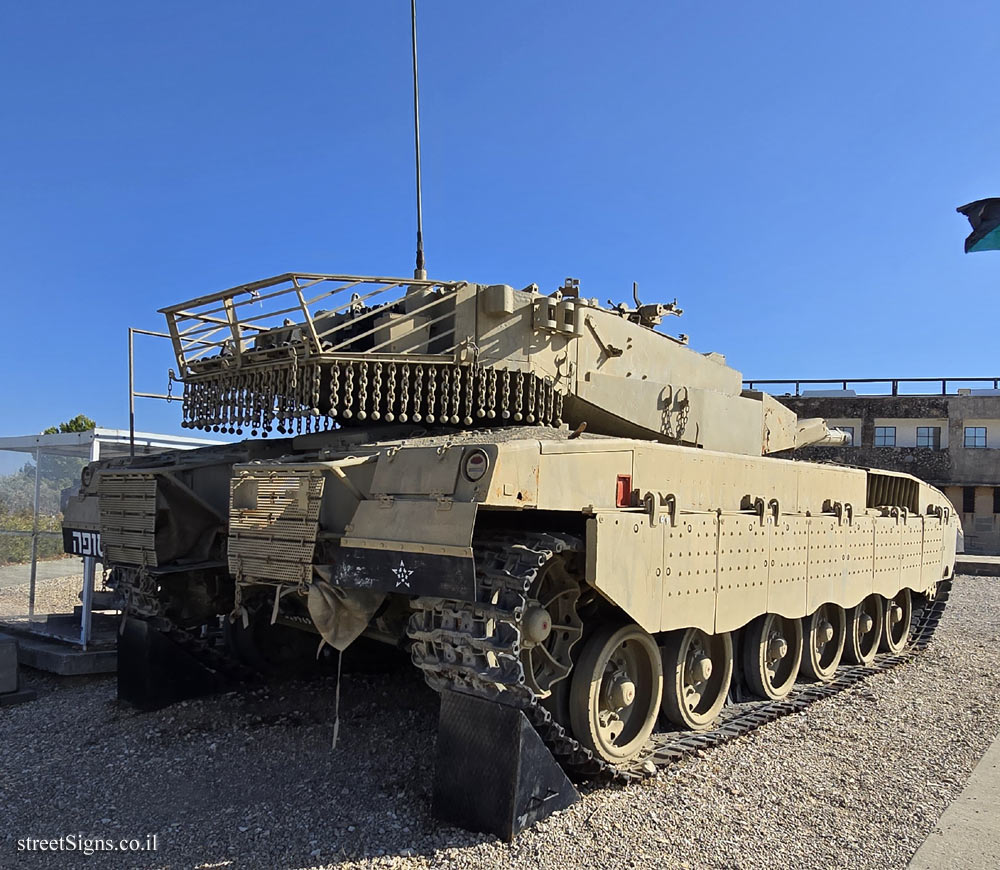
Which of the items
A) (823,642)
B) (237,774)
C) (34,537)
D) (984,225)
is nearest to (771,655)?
(823,642)

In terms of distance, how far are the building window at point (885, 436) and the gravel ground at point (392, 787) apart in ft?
84.3

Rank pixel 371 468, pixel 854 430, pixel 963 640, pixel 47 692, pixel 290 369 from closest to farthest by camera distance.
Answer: pixel 371 468, pixel 290 369, pixel 47 692, pixel 963 640, pixel 854 430

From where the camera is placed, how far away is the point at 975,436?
3150 centimetres

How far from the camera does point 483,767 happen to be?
16.1 feet

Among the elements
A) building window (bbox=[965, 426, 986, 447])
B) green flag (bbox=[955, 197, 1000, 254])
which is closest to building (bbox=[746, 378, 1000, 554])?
building window (bbox=[965, 426, 986, 447])

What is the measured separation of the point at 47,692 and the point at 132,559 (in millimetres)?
2204

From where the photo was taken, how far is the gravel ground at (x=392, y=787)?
4699 mm

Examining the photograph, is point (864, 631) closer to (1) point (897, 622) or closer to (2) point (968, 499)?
(1) point (897, 622)

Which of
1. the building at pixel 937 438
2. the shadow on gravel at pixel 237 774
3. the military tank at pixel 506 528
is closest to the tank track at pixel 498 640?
the military tank at pixel 506 528

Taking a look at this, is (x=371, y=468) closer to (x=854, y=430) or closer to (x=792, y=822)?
(x=792, y=822)

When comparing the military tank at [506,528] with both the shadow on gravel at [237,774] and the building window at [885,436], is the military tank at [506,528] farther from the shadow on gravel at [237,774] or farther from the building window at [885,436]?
the building window at [885,436]

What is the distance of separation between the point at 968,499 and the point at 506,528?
30.9 meters

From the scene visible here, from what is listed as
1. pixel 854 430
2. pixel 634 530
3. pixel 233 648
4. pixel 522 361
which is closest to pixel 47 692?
pixel 233 648

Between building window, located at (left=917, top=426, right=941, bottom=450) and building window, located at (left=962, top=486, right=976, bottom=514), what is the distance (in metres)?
1.80
